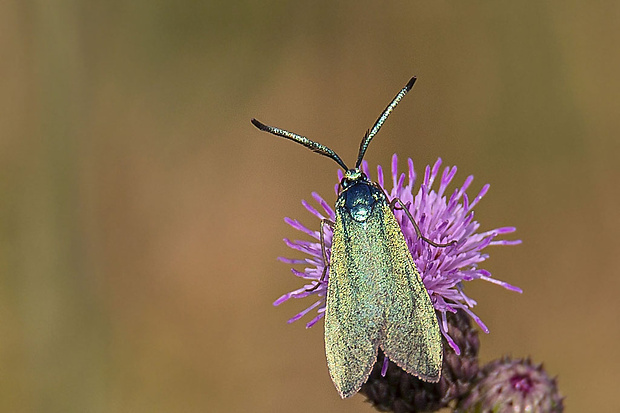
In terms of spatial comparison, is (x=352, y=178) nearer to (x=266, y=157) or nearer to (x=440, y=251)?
(x=440, y=251)

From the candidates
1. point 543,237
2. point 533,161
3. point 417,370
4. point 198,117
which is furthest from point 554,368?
point 198,117

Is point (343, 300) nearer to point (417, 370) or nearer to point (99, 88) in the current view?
point (417, 370)

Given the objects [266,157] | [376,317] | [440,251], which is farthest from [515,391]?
[266,157]

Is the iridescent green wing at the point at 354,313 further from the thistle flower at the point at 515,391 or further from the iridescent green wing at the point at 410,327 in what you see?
the thistle flower at the point at 515,391

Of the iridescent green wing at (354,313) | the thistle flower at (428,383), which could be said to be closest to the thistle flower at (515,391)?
the thistle flower at (428,383)

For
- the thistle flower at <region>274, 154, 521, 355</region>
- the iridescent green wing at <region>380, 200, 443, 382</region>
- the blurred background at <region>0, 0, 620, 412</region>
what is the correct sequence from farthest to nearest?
the blurred background at <region>0, 0, 620, 412</region>
the thistle flower at <region>274, 154, 521, 355</region>
the iridescent green wing at <region>380, 200, 443, 382</region>

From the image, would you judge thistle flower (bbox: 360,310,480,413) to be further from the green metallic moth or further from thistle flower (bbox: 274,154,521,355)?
the green metallic moth

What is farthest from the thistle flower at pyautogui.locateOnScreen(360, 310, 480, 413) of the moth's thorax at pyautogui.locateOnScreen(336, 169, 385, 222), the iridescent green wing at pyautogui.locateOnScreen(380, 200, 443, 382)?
the moth's thorax at pyautogui.locateOnScreen(336, 169, 385, 222)
